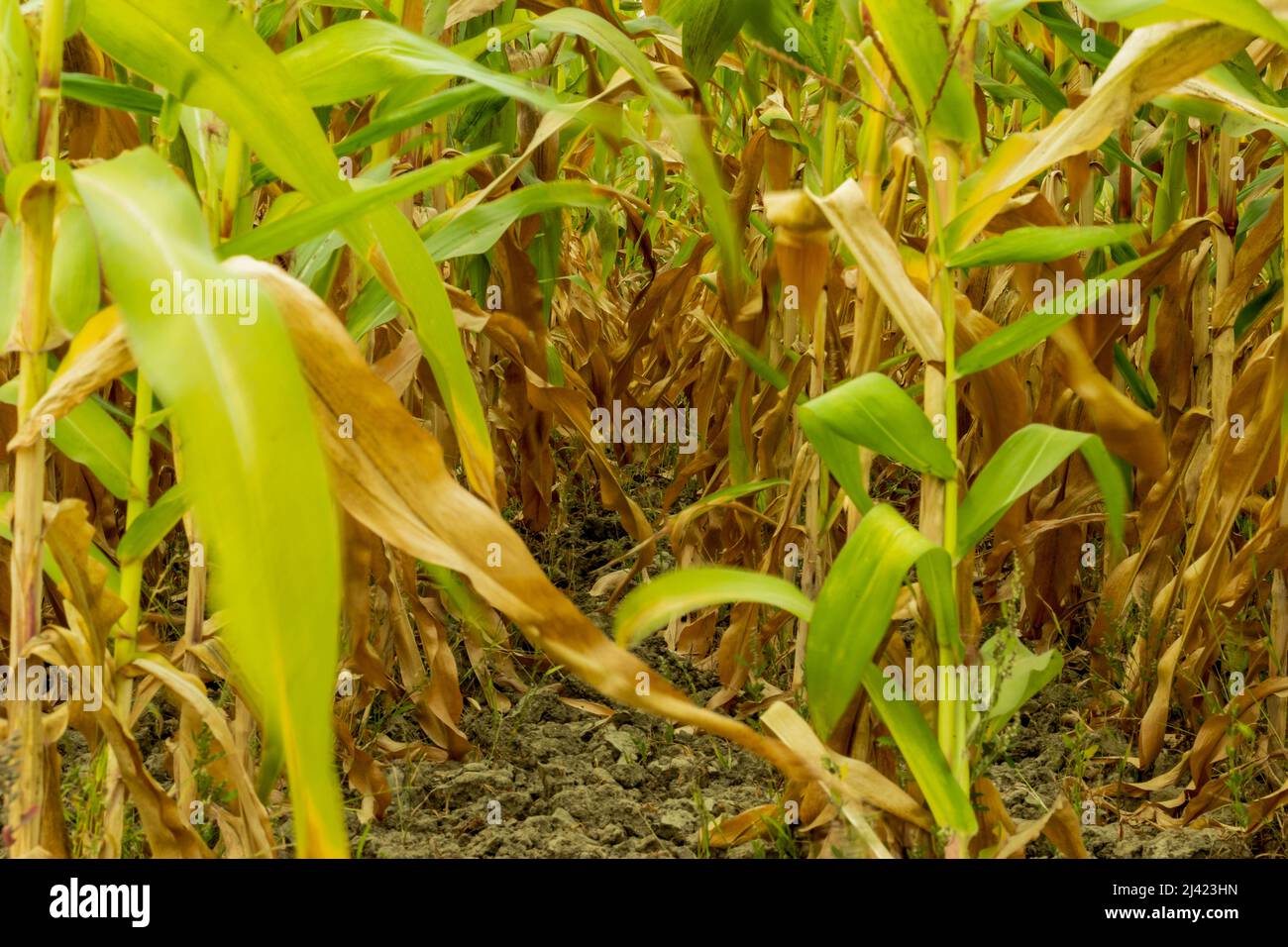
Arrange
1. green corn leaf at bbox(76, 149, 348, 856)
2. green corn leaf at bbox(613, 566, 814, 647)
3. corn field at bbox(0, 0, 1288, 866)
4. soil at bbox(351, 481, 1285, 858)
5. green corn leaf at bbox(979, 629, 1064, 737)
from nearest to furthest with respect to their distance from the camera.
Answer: green corn leaf at bbox(76, 149, 348, 856)
corn field at bbox(0, 0, 1288, 866)
green corn leaf at bbox(613, 566, 814, 647)
green corn leaf at bbox(979, 629, 1064, 737)
soil at bbox(351, 481, 1285, 858)

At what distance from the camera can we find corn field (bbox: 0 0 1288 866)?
47 centimetres

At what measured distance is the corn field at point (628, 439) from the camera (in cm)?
47

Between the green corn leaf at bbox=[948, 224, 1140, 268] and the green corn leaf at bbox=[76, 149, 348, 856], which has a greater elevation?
the green corn leaf at bbox=[948, 224, 1140, 268]

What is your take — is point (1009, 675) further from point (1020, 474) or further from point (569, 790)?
point (569, 790)

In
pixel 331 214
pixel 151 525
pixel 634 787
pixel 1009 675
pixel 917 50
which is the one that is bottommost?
pixel 634 787

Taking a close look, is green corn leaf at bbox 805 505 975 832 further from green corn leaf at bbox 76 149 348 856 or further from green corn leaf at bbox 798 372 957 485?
green corn leaf at bbox 76 149 348 856

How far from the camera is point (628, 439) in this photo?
1.56 metres

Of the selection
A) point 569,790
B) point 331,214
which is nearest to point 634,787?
point 569,790

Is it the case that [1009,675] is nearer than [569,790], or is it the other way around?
[1009,675]

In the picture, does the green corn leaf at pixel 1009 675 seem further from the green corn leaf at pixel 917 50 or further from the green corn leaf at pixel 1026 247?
the green corn leaf at pixel 917 50

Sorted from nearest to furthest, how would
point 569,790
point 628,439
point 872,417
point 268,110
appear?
point 268,110 < point 872,417 < point 569,790 < point 628,439

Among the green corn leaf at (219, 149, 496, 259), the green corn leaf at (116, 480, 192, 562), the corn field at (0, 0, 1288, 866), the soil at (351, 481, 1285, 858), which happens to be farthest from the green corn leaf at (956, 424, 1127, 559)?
the green corn leaf at (116, 480, 192, 562)
